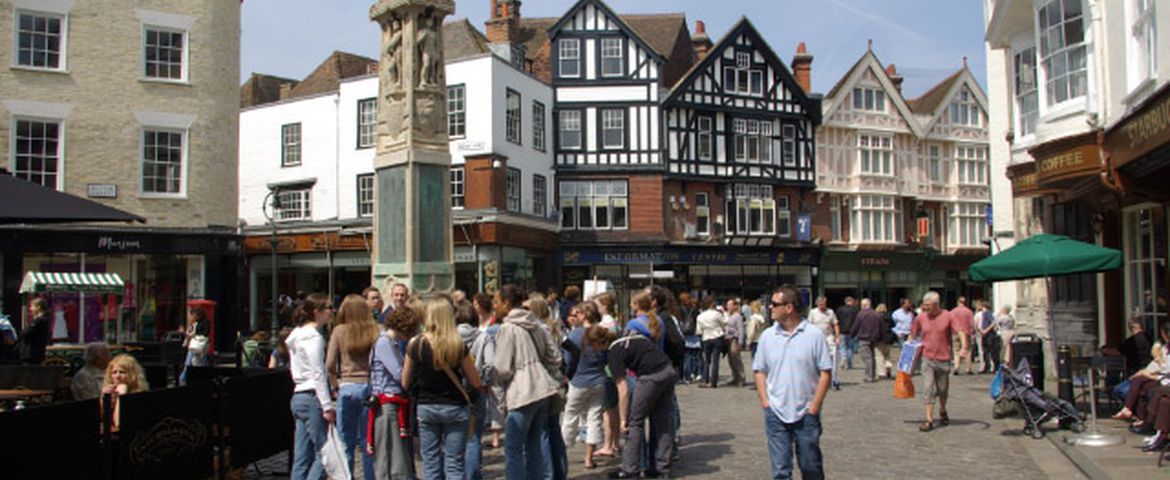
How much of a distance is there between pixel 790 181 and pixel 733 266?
444 centimetres

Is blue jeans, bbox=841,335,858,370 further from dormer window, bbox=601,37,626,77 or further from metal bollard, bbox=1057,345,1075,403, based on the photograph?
dormer window, bbox=601,37,626,77

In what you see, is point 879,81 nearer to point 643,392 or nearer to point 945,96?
point 945,96

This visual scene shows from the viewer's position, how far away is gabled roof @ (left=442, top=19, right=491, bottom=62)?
33.7 meters

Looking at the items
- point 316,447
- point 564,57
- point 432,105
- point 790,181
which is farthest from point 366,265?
point 316,447

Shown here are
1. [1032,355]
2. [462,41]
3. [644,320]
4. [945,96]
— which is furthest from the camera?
[945,96]

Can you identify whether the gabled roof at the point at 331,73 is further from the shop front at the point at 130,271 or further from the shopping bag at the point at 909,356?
the shopping bag at the point at 909,356

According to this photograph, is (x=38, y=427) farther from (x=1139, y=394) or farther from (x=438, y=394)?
(x=1139, y=394)

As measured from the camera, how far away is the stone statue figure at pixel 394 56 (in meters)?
13.4

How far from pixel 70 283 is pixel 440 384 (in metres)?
17.2

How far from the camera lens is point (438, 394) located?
7.05 meters

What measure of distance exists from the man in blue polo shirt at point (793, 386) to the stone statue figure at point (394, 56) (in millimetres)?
7778

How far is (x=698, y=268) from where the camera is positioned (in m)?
37.3

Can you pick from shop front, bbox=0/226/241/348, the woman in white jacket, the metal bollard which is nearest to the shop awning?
the woman in white jacket

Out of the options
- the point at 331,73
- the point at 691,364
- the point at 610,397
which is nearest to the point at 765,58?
the point at 331,73
